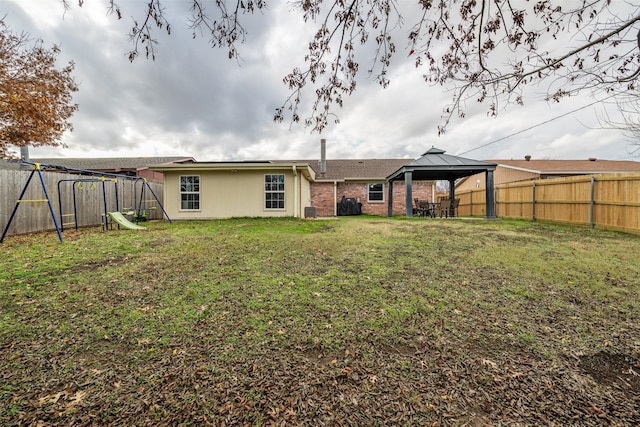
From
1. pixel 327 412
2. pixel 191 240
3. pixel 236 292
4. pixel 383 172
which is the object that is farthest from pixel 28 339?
pixel 383 172

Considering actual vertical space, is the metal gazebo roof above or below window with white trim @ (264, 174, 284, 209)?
above

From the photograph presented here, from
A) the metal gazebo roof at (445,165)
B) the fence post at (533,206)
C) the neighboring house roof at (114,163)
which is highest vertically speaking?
the neighboring house roof at (114,163)

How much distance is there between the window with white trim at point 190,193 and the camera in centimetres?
1248

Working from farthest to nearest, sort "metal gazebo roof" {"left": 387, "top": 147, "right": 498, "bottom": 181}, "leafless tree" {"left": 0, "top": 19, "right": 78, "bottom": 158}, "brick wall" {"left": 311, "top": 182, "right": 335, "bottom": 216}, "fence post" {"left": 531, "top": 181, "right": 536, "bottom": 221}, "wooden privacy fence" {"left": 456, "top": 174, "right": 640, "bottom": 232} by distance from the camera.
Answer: "brick wall" {"left": 311, "top": 182, "right": 335, "bottom": 216} < "metal gazebo roof" {"left": 387, "top": 147, "right": 498, "bottom": 181} < "fence post" {"left": 531, "top": 181, "right": 536, "bottom": 221} < "leafless tree" {"left": 0, "top": 19, "right": 78, "bottom": 158} < "wooden privacy fence" {"left": 456, "top": 174, "right": 640, "bottom": 232}

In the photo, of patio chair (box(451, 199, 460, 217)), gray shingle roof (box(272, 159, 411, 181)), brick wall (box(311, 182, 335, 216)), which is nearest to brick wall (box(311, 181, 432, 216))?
brick wall (box(311, 182, 335, 216))

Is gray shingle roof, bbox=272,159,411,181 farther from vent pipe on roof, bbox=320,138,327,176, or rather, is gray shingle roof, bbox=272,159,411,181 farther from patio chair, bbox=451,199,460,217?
patio chair, bbox=451,199,460,217

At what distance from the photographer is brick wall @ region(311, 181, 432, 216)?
1772cm

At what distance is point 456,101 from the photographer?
367 cm

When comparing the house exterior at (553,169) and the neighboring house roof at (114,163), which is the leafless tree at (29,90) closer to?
the neighboring house roof at (114,163)

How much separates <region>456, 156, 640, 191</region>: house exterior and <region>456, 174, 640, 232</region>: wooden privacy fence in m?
7.12

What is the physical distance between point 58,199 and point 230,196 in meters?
5.91

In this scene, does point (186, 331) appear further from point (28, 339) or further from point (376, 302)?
point (376, 302)

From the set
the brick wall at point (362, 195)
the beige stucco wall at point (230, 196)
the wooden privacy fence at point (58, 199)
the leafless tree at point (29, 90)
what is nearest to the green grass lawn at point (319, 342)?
the wooden privacy fence at point (58, 199)

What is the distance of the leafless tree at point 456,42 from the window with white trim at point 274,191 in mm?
9152
